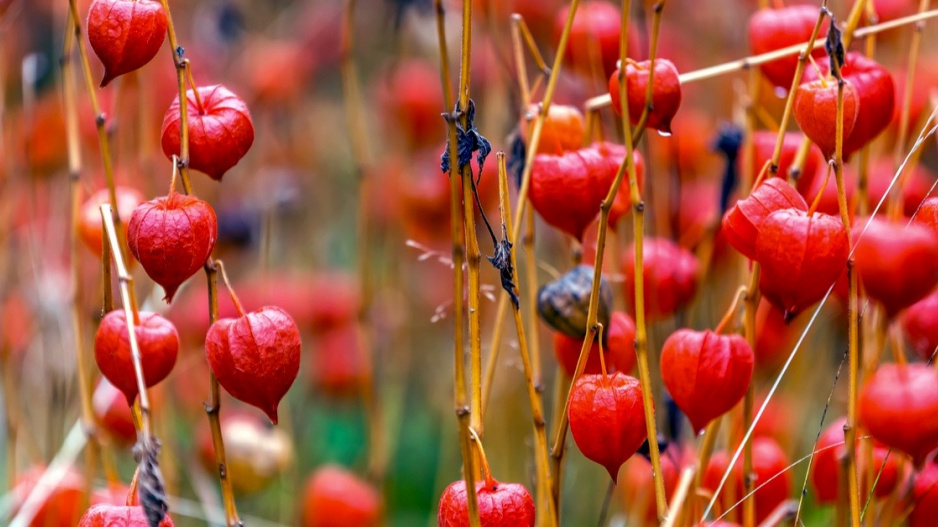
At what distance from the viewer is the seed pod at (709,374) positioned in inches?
26.7

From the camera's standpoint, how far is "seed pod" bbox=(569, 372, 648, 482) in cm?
63

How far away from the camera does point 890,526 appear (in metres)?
0.84

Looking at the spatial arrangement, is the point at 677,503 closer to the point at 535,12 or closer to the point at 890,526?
the point at 890,526

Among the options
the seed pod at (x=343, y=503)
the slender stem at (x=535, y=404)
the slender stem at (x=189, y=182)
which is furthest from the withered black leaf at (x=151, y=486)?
the seed pod at (x=343, y=503)

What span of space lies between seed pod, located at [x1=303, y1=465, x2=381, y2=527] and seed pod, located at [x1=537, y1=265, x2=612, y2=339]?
2.33 feet

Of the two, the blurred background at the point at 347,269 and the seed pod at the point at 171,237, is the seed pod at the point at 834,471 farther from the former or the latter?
the seed pod at the point at 171,237

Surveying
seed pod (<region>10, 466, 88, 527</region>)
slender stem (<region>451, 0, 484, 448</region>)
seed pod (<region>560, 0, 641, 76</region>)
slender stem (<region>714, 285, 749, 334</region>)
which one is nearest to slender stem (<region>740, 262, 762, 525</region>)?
slender stem (<region>714, 285, 749, 334</region>)

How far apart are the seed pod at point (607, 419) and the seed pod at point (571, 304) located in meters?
0.14

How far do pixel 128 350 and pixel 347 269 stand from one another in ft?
6.86

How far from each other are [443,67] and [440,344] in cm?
147

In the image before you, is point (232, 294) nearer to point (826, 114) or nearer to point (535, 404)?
point (535, 404)

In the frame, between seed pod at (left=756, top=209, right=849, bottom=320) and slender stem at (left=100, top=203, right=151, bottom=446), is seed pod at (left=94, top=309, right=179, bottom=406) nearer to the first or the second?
slender stem at (left=100, top=203, right=151, bottom=446)

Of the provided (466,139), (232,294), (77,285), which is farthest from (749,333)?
(77,285)

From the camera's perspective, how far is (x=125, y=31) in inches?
24.3
